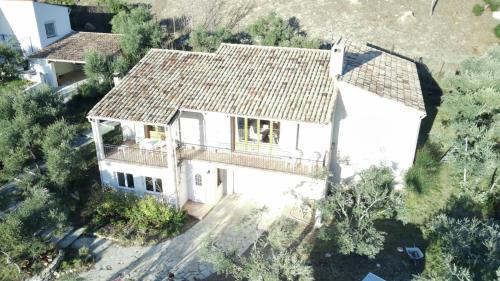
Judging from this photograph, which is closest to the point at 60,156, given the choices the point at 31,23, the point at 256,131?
the point at 256,131

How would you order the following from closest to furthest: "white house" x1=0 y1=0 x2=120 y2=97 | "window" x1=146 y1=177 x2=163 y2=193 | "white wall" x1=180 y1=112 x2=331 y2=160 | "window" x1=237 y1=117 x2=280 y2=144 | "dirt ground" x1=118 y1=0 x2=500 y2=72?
"white wall" x1=180 y1=112 x2=331 y2=160 → "window" x1=237 y1=117 x2=280 y2=144 → "window" x1=146 y1=177 x2=163 y2=193 → "white house" x1=0 y1=0 x2=120 y2=97 → "dirt ground" x1=118 y1=0 x2=500 y2=72

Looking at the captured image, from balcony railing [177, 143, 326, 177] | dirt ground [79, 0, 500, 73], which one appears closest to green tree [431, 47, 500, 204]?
dirt ground [79, 0, 500, 73]

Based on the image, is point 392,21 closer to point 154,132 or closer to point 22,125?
point 154,132

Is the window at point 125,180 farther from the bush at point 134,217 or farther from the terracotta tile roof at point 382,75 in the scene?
the terracotta tile roof at point 382,75

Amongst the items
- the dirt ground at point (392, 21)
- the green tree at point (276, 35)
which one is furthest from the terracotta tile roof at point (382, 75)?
the dirt ground at point (392, 21)

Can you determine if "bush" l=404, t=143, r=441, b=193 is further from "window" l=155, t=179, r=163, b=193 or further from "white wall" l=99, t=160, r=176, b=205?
"window" l=155, t=179, r=163, b=193

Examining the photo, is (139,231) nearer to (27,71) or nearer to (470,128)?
(470,128)
